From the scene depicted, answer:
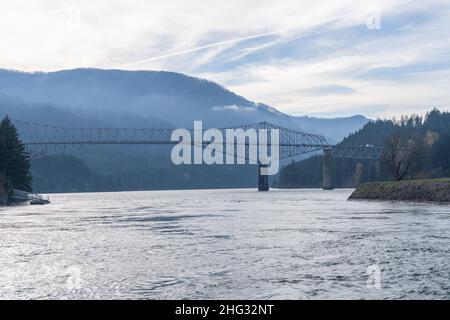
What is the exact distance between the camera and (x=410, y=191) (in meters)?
86.2

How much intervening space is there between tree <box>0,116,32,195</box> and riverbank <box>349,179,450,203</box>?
59353mm

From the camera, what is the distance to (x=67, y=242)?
1489 inches

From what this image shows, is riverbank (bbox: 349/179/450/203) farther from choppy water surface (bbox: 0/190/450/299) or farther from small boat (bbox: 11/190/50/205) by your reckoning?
small boat (bbox: 11/190/50/205)

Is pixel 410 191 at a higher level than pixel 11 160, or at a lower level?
lower

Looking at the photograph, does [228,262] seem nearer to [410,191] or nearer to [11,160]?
[410,191]

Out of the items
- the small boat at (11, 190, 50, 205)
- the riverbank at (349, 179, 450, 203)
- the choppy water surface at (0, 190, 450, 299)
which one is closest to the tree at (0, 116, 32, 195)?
the small boat at (11, 190, 50, 205)

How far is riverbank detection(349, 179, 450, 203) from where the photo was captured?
78125 mm

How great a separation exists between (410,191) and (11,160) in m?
65.7

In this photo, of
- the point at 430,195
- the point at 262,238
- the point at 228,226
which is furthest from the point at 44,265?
the point at 430,195

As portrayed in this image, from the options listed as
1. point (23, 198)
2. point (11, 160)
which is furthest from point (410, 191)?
point (23, 198)

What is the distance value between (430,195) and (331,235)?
1769 inches
